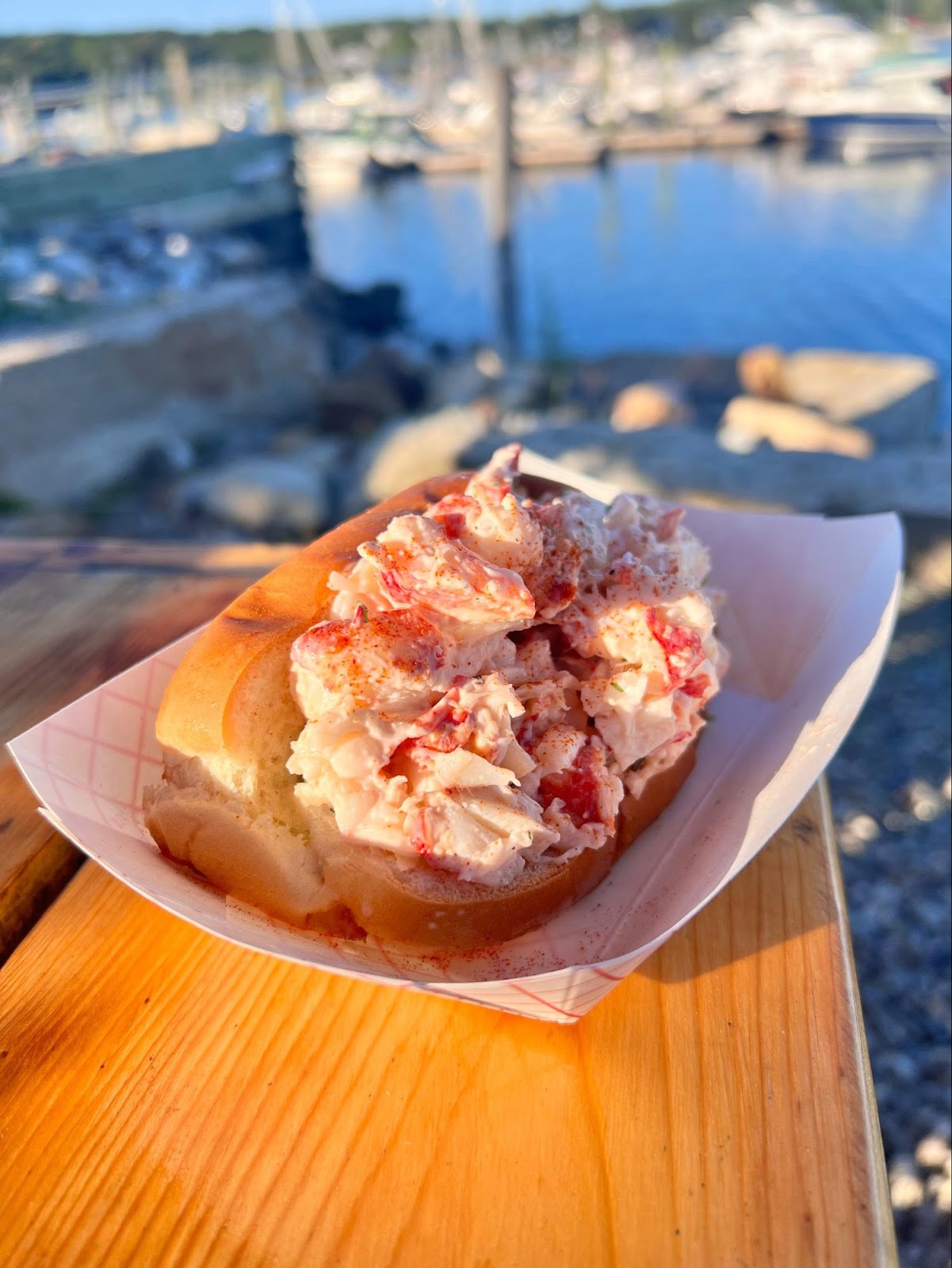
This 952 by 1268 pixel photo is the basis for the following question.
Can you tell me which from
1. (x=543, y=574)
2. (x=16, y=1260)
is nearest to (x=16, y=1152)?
(x=16, y=1260)

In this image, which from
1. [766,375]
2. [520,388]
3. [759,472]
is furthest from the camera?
[520,388]

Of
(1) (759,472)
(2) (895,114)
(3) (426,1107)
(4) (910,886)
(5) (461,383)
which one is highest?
→ (2) (895,114)

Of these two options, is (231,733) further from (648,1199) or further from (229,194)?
(229,194)

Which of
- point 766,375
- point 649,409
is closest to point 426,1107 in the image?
point 649,409

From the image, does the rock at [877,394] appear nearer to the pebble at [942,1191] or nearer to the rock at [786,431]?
the rock at [786,431]

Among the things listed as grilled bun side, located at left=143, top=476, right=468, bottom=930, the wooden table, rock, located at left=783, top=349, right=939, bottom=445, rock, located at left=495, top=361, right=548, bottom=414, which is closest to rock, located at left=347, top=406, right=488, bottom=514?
rock, located at left=783, top=349, right=939, bottom=445

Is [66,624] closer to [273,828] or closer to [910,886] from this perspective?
[273,828]

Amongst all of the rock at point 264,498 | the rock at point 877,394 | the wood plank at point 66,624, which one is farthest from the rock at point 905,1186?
the rock at point 264,498
